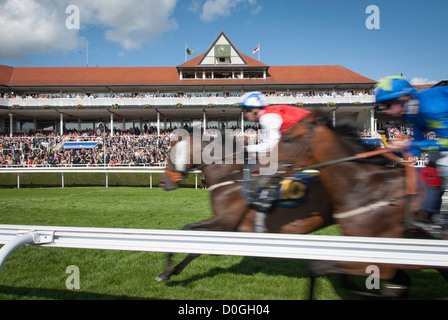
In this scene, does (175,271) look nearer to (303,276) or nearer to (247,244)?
(303,276)

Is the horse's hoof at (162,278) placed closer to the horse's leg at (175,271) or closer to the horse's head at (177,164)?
the horse's leg at (175,271)

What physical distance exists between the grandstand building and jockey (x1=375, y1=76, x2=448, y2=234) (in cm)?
2244

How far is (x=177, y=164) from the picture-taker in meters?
3.21

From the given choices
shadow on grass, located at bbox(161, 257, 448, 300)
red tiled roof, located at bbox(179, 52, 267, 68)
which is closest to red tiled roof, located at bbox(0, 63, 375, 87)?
red tiled roof, located at bbox(179, 52, 267, 68)

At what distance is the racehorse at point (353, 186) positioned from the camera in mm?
2027

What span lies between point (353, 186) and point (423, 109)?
0.89 meters

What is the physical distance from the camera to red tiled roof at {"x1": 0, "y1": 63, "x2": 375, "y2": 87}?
28203 millimetres

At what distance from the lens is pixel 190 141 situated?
10.9 feet

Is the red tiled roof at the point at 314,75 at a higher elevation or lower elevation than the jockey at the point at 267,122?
higher

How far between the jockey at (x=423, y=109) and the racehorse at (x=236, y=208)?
2.67ft

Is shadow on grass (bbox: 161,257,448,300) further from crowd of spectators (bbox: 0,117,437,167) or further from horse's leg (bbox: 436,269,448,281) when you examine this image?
crowd of spectators (bbox: 0,117,437,167)

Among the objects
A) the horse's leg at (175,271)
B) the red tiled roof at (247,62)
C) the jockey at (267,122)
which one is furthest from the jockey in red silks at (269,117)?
the red tiled roof at (247,62)

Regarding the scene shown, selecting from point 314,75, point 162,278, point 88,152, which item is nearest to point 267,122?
point 162,278
